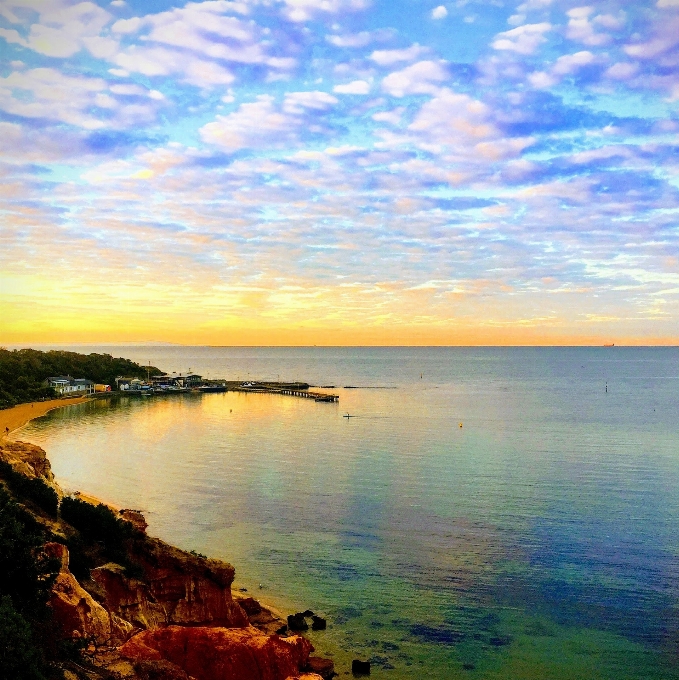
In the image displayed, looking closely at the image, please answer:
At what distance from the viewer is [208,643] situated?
20.8 m

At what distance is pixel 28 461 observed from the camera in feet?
120

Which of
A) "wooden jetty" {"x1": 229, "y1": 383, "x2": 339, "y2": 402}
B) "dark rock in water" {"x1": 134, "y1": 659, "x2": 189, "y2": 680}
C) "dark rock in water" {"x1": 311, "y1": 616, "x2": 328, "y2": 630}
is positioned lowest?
"dark rock in water" {"x1": 311, "y1": 616, "x2": 328, "y2": 630}

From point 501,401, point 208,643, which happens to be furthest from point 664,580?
point 501,401

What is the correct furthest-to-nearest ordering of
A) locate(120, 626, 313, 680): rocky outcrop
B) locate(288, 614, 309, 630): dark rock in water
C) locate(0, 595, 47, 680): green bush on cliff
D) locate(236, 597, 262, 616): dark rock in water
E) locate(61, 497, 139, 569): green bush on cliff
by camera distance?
locate(236, 597, 262, 616): dark rock in water
locate(288, 614, 309, 630): dark rock in water
locate(61, 497, 139, 569): green bush on cliff
locate(120, 626, 313, 680): rocky outcrop
locate(0, 595, 47, 680): green bush on cliff

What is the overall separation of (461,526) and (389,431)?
44799 mm

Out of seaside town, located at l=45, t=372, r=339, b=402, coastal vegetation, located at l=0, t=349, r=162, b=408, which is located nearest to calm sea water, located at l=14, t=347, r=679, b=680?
coastal vegetation, located at l=0, t=349, r=162, b=408

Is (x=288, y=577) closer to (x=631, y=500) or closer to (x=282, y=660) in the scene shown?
(x=282, y=660)

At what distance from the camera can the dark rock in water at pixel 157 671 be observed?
1727cm

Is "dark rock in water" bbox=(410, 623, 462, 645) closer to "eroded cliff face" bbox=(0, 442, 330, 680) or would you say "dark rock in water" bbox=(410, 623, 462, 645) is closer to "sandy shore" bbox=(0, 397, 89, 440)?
"eroded cliff face" bbox=(0, 442, 330, 680)

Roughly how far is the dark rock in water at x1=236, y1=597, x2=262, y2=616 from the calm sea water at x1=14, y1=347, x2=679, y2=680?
1.79 metres

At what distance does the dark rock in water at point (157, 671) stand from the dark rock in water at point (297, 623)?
1091 cm

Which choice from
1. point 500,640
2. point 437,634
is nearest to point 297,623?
Result: point 437,634

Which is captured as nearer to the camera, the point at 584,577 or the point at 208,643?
the point at 208,643

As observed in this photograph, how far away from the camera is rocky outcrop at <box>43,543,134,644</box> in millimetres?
19312
